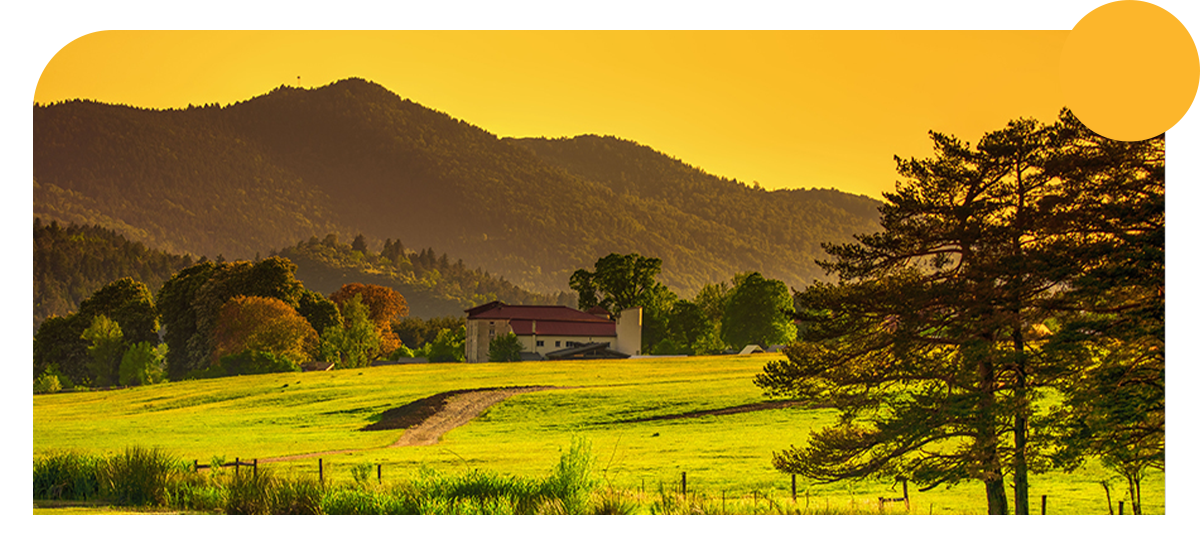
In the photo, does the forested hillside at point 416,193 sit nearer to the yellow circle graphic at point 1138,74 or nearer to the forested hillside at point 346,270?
the forested hillside at point 346,270

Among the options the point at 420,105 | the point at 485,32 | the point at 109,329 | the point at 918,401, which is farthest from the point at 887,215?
the point at 109,329

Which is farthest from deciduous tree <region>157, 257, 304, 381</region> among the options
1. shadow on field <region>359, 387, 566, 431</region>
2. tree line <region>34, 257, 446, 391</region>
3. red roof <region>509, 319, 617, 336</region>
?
red roof <region>509, 319, 617, 336</region>

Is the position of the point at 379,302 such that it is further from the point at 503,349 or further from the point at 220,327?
the point at 220,327

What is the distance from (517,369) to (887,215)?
6.75m

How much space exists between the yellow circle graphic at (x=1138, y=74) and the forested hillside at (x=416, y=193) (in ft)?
11.8

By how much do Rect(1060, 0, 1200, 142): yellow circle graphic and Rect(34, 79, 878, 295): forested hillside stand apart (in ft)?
11.8

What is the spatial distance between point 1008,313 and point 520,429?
371 inches

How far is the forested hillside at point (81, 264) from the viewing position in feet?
40.2

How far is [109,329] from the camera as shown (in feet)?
47.0

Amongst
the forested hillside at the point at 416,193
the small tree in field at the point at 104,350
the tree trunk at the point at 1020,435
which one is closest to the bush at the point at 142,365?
the small tree in field at the point at 104,350

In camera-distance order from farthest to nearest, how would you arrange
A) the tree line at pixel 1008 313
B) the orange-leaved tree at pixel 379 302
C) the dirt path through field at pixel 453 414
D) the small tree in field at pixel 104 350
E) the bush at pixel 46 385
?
the dirt path through field at pixel 453 414 < the orange-leaved tree at pixel 379 302 < the small tree in field at pixel 104 350 < the bush at pixel 46 385 < the tree line at pixel 1008 313

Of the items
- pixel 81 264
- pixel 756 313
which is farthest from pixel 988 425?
pixel 81 264

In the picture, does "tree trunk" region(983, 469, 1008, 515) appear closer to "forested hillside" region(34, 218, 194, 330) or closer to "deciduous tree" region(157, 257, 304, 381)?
"deciduous tree" region(157, 257, 304, 381)

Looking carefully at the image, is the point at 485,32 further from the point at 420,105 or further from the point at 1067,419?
the point at 1067,419
